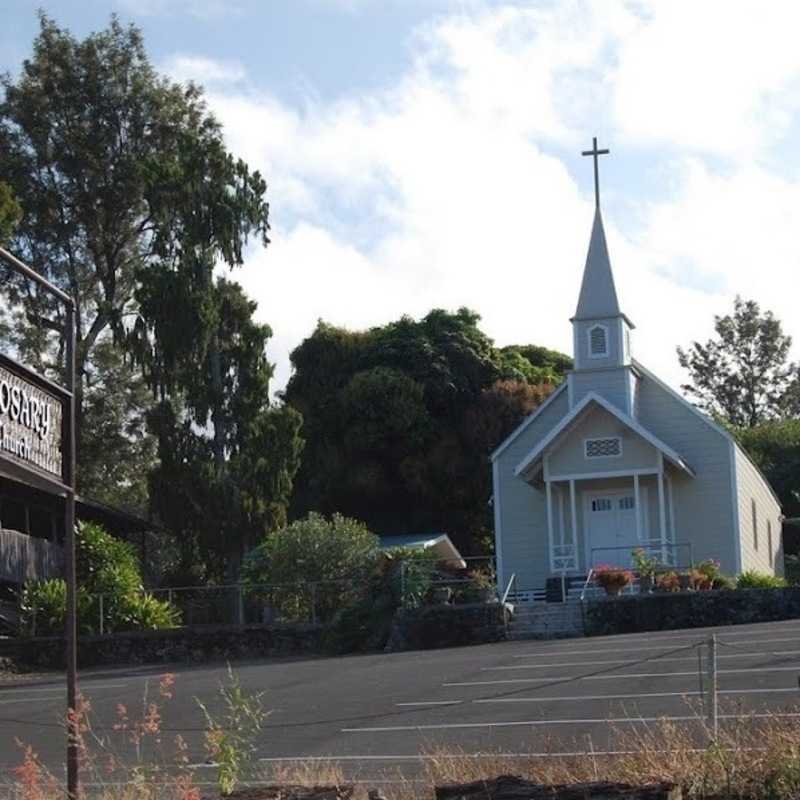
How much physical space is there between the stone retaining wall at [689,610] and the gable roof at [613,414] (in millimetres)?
7411

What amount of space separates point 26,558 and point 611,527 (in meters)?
14.4

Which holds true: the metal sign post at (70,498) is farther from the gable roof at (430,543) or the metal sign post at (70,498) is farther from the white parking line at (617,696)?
the gable roof at (430,543)

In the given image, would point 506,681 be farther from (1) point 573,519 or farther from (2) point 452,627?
(1) point 573,519

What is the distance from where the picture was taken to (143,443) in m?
51.8

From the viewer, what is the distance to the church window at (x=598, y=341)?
39812 mm

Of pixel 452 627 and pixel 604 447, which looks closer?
pixel 452 627

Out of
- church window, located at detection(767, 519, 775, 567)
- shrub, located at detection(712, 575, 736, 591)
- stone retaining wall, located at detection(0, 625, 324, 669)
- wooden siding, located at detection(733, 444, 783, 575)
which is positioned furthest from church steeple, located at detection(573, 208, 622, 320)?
stone retaining wall, located at detection(0, 625, 324, 669)

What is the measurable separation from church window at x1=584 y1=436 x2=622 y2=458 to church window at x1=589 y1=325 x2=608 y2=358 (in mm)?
2449

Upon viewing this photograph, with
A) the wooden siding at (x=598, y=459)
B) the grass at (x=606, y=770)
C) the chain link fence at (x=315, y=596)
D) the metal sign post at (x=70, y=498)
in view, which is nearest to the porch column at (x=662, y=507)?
the wooden siding at (x=598, y=459)

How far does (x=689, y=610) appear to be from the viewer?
98.0 ft

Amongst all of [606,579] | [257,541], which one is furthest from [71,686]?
[257,541]

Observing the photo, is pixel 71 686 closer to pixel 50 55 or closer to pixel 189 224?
pixel 189 224

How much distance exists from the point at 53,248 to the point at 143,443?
7075mm

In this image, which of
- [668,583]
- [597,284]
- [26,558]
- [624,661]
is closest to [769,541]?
[597,284]
